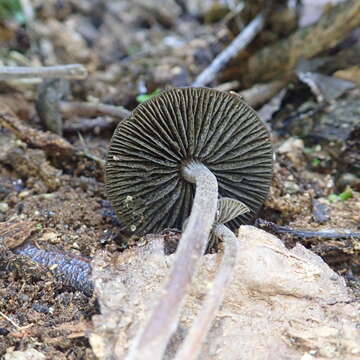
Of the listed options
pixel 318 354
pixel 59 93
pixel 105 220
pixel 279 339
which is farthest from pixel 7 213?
pixel 318 354

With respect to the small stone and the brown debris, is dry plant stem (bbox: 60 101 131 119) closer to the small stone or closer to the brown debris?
the small stone

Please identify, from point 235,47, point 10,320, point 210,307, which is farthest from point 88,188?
point 235,47

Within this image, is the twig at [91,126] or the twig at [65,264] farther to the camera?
the twig at [91,126]

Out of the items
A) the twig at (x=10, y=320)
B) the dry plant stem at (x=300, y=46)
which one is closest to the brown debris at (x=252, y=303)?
the twig at (x=10, y=320)

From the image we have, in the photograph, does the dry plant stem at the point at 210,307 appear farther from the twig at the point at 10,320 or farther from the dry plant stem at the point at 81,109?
the dry plant stem at the point at 81,109

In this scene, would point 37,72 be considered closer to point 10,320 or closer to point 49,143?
point 49,143

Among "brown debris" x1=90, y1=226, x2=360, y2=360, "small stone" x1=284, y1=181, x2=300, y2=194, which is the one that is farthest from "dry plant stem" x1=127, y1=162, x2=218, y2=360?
"small stone" x1=284, y1=181, x2=300, y2=194
